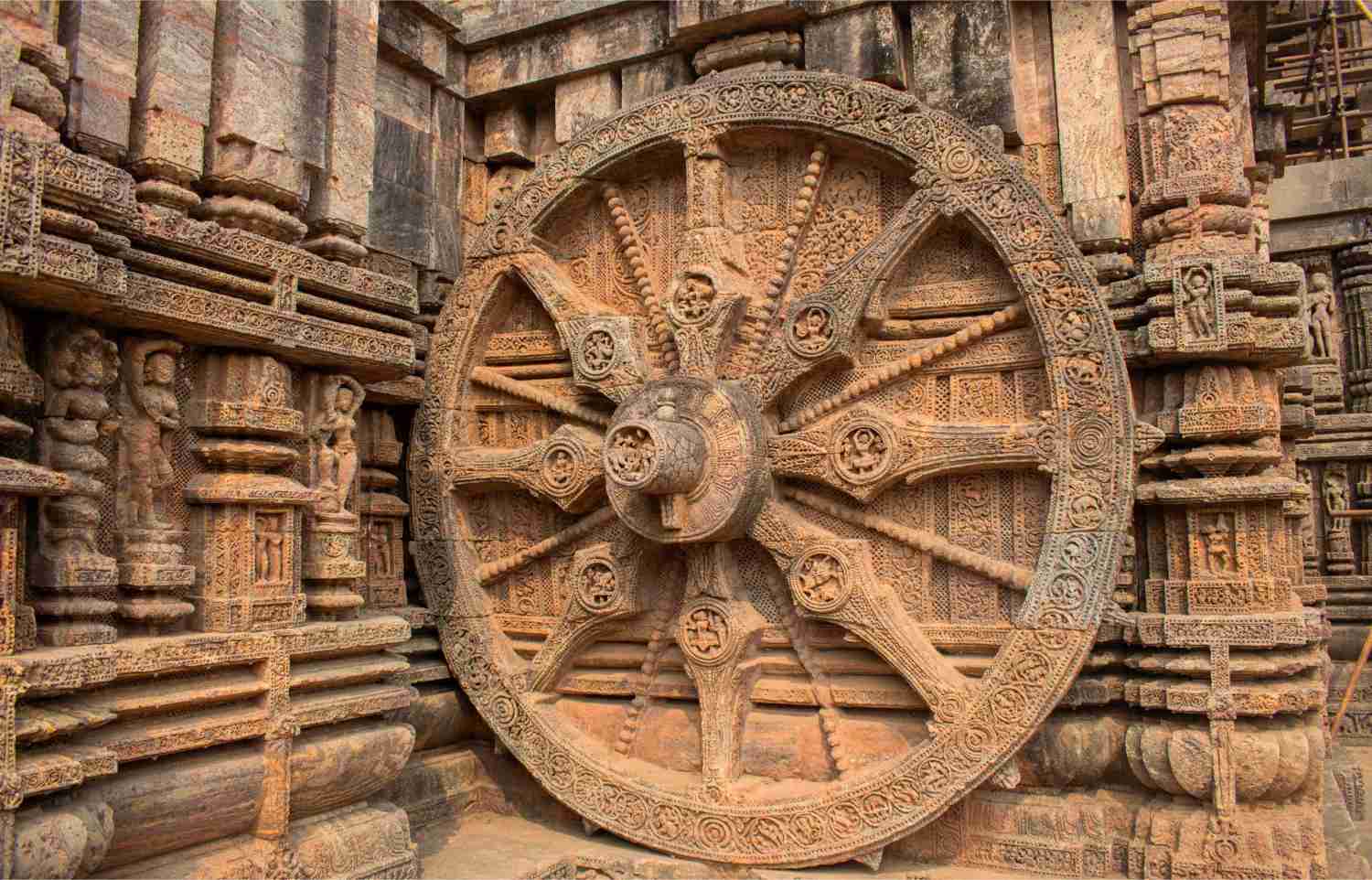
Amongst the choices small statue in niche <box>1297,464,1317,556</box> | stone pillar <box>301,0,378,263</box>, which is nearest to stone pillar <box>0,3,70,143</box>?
stone pillar <box>301,0,378,263</box>

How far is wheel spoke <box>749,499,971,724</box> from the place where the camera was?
5.62m

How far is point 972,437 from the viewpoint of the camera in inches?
225

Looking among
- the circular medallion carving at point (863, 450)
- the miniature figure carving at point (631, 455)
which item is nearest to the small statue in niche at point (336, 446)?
the miniature figure carving at point (631, 455)

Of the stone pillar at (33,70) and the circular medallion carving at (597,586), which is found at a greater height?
the stone pillar at (33,70)

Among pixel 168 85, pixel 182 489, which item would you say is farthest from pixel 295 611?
pixel 168 85

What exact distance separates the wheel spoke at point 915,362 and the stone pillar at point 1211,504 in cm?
61

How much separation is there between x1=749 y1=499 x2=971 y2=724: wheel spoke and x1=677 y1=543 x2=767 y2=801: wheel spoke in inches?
12.3

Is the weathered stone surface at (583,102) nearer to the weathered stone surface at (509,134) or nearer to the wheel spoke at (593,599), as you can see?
the weathered stone surface at (509,134)

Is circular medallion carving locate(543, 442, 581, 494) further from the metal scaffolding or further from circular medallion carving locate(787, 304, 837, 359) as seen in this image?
the metal scaffolding

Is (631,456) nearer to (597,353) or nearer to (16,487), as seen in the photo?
(597,353)

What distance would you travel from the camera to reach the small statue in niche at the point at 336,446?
5.84m

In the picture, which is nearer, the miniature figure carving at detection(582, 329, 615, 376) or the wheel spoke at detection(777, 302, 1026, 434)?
the wheel spoke at detection(777, 302, 1026, 434)

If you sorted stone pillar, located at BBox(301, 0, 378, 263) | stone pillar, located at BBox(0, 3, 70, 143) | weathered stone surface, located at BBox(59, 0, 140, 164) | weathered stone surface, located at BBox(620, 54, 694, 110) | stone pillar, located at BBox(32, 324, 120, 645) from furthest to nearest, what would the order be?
weathered stone surface, located at BBox(620, 54, 694, 110) → stone pillar, located at BBox(301, 0, 378, 263) → weathered stone surface, located at BBox(59, 0, 140, 164) → stone pillar, located at BBox(32, 324, 120, 645) → stone pillar, located at BBox(0, 3, 70, 143)

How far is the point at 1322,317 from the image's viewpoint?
12.1m
